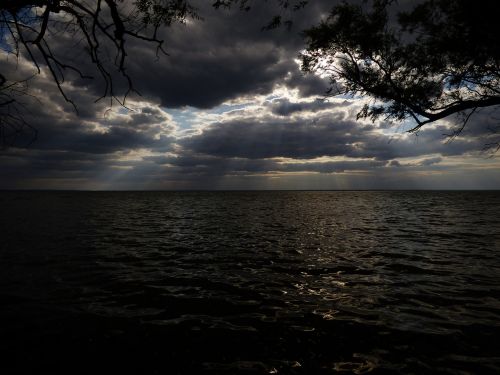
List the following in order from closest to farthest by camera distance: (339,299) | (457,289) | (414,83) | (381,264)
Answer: (339,299), (457,289), (381,264), (414,83)

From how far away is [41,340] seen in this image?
6.12 metres

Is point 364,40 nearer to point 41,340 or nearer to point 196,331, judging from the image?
point 196,331

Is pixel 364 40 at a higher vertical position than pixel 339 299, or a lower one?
higher

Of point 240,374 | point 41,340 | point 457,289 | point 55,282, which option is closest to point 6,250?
point 55,282

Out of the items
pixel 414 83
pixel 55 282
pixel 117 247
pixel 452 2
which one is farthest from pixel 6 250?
pixel 452 2

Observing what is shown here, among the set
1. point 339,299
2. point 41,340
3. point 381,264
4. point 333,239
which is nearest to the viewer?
point 41,340

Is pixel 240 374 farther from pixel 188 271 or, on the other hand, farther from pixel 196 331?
pixel 188 271

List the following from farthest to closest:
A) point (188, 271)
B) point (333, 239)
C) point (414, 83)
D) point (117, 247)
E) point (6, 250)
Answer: point (333, 239), point (414, 83), point (117, 247), point (6, 250), point (188, 271)

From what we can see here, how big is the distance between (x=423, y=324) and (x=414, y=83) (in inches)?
591

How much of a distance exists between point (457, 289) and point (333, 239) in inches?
386

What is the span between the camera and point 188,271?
11.7 m

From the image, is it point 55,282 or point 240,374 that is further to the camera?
point 55,282

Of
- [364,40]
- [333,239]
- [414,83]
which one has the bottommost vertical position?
[333,239]

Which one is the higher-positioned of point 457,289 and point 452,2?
point 452,2
